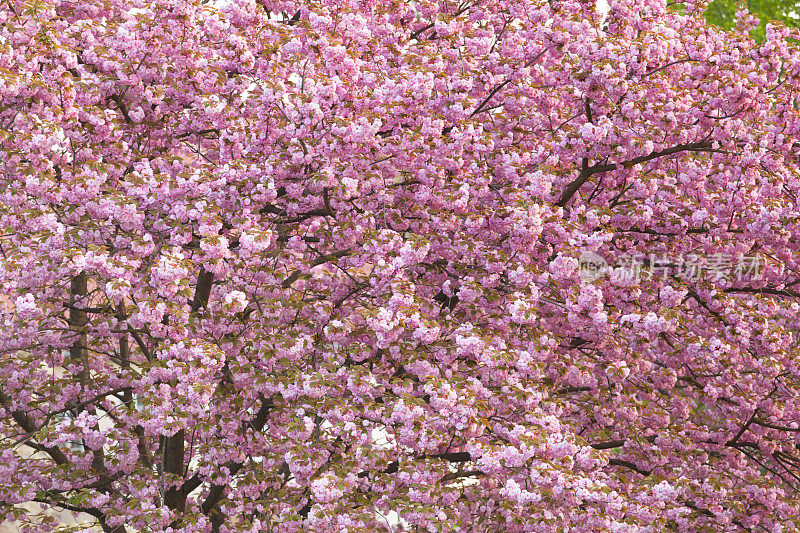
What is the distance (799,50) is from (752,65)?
1.42 metres

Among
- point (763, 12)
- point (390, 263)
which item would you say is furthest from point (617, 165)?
point (763, 12)

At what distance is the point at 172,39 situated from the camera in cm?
819

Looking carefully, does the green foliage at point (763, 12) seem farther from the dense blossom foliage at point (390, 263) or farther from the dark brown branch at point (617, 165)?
the dark brown branch at point (617, 165)

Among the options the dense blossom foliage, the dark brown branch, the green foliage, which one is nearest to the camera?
the dense blossom foliage

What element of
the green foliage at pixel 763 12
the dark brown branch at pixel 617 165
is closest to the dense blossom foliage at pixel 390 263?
the dark brown branch at pixel 617 165

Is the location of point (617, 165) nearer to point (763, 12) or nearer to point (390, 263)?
point (390, 263)

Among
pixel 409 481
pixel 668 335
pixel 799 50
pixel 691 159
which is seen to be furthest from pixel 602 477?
pixel 799 50

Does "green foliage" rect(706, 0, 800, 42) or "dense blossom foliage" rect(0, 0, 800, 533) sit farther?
"green foliage" rect(706, 0, 800, 42)

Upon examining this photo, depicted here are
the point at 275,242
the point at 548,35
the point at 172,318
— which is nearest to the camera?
the point at 172,318

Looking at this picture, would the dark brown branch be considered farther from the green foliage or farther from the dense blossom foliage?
the green foliage

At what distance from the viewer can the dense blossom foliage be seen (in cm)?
A: 665

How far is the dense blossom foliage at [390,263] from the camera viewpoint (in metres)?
6.65

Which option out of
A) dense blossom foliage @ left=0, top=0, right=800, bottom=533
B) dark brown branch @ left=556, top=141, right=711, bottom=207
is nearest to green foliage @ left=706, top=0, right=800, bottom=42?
dense blossom foliage @ left=0, top=0, right=800, bottom=533

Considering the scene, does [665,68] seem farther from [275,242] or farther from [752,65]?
[275,242]
